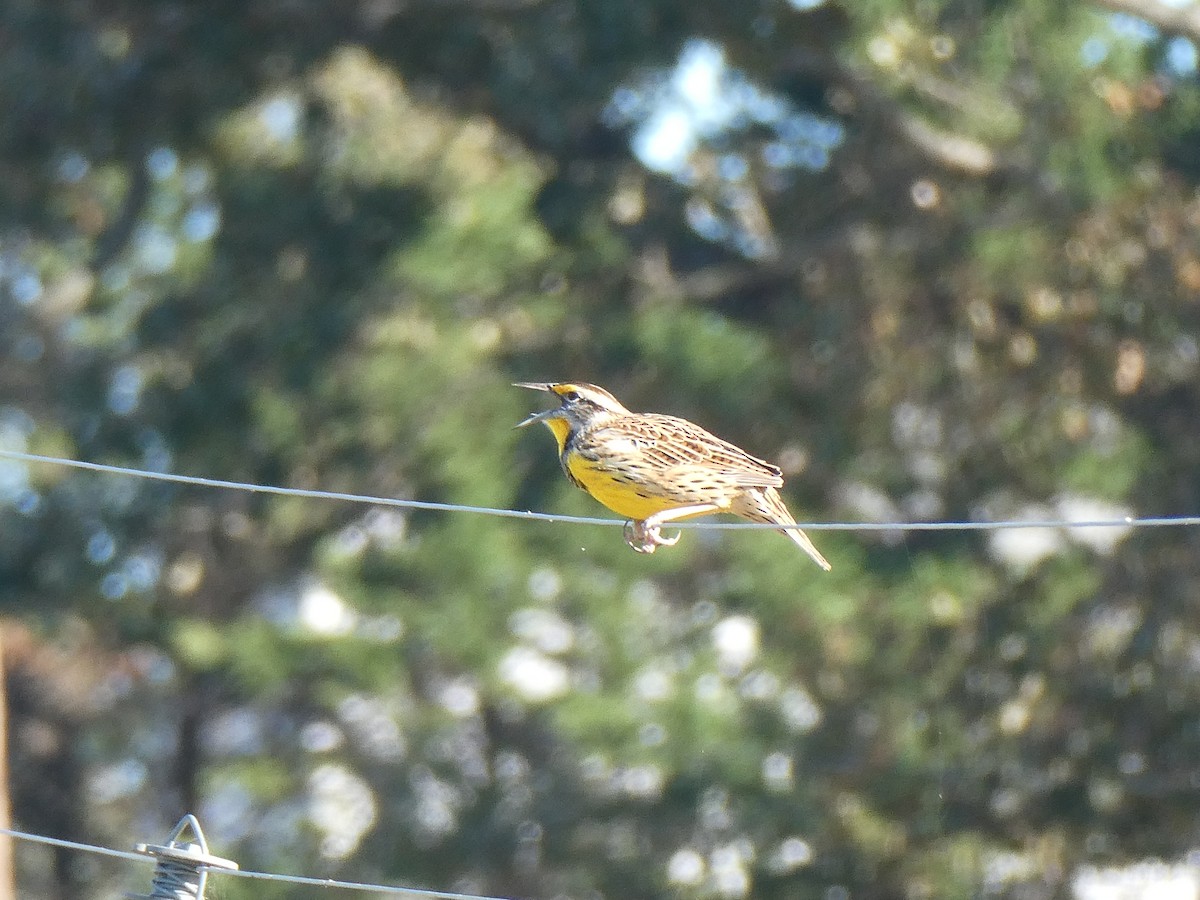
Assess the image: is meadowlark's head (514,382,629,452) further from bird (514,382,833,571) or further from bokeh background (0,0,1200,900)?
bokeh background (0,0,1200,900)

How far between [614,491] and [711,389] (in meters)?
5.07

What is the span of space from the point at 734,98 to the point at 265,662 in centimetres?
418

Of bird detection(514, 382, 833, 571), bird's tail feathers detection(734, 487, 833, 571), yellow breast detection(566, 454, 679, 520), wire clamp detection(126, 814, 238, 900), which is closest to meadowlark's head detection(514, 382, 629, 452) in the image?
bird detection(514, 382, 833, 571)

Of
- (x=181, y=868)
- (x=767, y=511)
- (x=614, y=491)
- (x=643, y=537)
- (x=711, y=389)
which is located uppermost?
(x=181, y=868)

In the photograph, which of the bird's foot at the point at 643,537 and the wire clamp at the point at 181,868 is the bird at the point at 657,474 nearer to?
the bird's foot at the point at 643,537

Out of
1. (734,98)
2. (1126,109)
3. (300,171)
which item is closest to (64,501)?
(300,171)

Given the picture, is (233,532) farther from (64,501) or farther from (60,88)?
(60,88)

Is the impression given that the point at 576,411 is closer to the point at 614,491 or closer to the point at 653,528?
the point at 614,491

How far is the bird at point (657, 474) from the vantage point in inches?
259

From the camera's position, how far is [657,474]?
259 inches

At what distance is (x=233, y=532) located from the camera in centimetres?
1608

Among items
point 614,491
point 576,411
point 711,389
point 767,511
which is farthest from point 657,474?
point 711,389

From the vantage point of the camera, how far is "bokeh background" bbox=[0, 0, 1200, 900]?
11586mm

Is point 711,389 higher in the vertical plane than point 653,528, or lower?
lower
